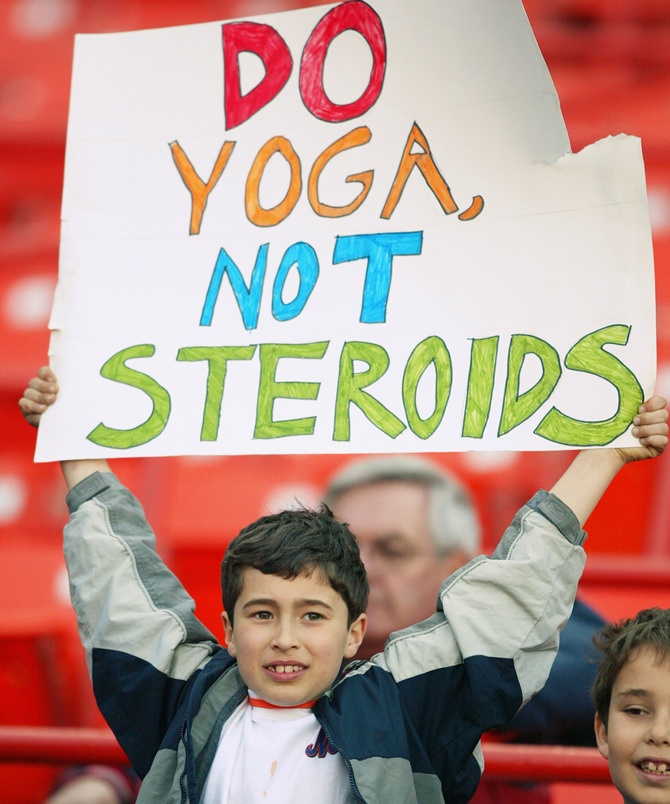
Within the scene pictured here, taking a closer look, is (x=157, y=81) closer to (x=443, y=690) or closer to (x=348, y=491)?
(x=348, y=491)

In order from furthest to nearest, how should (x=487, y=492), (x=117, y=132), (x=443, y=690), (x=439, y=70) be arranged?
(x=487, y=492), (x=117, y=132), (x=439, y=70), (x=443, y=690)

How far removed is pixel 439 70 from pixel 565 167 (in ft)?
0.83

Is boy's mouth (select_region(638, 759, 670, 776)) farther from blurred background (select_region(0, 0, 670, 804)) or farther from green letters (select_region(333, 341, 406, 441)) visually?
blurred background (select_region(0, 0, 670, 804))

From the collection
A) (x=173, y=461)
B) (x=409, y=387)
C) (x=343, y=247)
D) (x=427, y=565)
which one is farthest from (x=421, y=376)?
(x=173, y=461)

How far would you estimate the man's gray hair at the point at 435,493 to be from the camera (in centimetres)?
223

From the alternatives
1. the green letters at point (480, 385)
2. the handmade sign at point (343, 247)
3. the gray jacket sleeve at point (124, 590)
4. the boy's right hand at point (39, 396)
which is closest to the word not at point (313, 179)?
the handmade sign at point (343, 247)

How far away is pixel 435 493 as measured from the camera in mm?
2275

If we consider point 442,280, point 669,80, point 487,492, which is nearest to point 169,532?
point 487,492

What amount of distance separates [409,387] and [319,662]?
0.40 metres

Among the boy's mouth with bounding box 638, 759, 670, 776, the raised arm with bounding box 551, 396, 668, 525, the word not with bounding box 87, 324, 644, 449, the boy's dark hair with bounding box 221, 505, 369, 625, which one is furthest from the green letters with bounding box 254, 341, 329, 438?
the boy's mouth with bounding box 638, 759, 670, 776

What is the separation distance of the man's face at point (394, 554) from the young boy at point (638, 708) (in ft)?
2.04

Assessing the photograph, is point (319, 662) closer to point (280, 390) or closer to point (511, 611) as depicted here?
point (511, 611)

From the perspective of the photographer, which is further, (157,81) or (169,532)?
(169,532)

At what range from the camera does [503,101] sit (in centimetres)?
160
